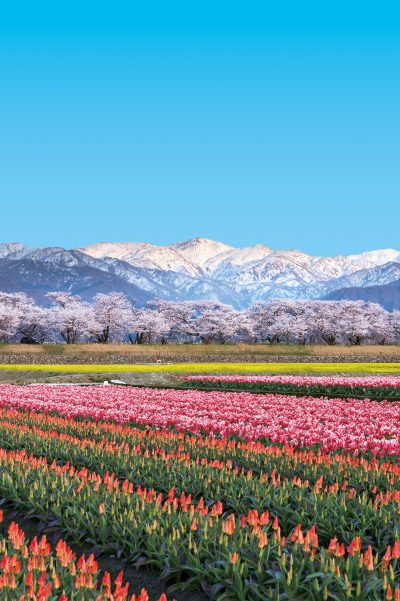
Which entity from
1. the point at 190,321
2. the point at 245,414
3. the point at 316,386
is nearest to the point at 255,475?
the point at 245,414

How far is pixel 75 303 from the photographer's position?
106375 millimetres

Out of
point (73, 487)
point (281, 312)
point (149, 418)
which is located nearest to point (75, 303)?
point (281, 312)

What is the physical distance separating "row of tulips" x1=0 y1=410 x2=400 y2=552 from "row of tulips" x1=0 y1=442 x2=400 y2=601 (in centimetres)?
33

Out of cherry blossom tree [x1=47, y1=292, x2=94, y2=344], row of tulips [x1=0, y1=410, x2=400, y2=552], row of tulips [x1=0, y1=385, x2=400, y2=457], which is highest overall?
cherry blossom tree [x1=47, y1=292, x2=94, y2=344]

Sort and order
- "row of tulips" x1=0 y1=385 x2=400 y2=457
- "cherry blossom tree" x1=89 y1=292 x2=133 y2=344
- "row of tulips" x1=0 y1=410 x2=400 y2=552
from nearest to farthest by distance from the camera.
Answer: "row of tulips" x1=0 y1=410 x2=400 y2=552, "row of tulips" x1=0 y1=385 x2=400 y2=457, "cherry blossom tree" x1=89 y1=292 x2=133 y2=344

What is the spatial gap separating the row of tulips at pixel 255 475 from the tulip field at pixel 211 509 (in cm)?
3

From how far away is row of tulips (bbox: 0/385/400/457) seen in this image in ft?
40.1

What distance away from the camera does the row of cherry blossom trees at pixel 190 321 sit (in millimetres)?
96375

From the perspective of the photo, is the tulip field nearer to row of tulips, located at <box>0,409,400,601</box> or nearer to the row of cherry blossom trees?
row of tulips, located at <box>0,409,400,601</box>

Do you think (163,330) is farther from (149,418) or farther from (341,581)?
(341,581)

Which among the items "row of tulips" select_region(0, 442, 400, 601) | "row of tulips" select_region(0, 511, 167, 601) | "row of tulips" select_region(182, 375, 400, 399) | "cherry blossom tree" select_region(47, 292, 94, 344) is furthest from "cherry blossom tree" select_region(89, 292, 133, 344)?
"row of tulips" select_region(0, 511, 167, 601)

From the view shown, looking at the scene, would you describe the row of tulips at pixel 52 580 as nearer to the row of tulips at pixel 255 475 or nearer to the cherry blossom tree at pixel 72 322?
the row of tulips at pixel 255 475

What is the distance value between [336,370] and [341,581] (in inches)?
1580

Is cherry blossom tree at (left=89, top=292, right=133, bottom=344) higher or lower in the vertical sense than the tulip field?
higher
